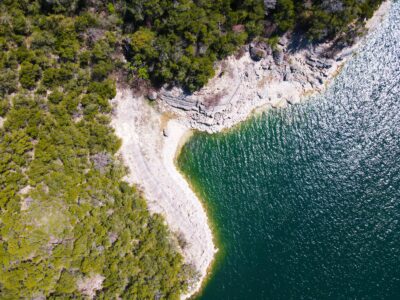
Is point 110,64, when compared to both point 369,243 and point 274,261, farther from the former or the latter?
point 369,243

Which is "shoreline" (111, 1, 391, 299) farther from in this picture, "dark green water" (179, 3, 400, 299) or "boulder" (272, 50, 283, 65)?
"dark green water" (179, 3, 400, 299)

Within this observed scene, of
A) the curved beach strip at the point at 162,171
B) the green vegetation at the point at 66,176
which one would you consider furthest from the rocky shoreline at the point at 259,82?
the green vegetation at the point at 66,176

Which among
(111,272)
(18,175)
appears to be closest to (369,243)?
(111,272)

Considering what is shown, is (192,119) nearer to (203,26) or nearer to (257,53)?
(203,26)

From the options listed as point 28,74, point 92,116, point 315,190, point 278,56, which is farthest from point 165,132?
point 315,190

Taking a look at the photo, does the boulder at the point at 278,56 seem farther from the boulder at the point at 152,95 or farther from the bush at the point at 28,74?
the bush at the point at 28,74

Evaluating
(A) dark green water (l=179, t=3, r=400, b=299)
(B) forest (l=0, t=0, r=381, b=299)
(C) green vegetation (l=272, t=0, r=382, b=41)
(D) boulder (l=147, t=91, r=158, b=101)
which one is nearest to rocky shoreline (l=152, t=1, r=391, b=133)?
(D) boulder (l=147, t=91, r=158, b=101)
